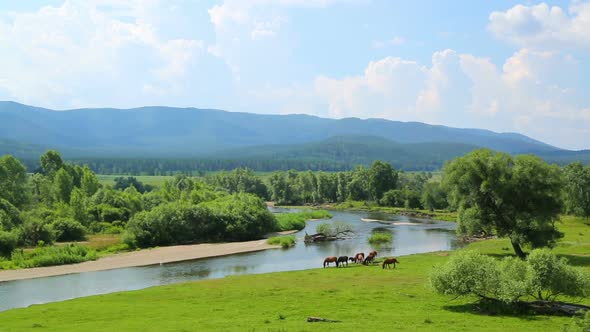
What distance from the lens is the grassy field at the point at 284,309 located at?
3092 centimetres

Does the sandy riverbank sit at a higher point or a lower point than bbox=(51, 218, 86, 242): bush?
lower

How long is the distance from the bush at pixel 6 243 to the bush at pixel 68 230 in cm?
1433

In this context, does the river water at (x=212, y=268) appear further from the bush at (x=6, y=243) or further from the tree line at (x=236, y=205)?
the bush at (x=6, y=243)

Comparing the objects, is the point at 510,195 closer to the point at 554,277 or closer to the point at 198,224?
the point at 554,277

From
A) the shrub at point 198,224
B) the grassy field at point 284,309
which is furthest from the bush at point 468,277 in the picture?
the shrub at point 198,224

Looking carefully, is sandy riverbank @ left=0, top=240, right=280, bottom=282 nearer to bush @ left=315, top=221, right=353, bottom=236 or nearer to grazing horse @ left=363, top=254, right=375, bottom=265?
bush @ left=315, top=221, right=353, bottom=236

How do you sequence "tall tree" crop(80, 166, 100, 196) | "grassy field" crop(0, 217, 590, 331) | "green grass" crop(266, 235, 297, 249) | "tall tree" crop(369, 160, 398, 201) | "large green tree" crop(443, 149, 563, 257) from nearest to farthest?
"grassy field" crop(0, 217, 590, 331) < "large green tree" crop(443, 149, 563, 257) < "green grass" crop(266, 235, 297, 249) < "tall tree" crop(80, 166, 100, 196) < "tall tree" crop(369, 160, 398, 201)

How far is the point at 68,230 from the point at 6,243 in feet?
59.5

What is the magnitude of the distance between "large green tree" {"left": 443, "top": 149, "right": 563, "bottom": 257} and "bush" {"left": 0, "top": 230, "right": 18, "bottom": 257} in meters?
64.8

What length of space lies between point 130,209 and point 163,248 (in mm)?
31676

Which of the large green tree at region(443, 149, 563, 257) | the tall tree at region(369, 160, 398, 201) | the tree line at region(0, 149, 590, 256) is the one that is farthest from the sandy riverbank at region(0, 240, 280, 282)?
the tall tree at region(369, 160, 398, 201)

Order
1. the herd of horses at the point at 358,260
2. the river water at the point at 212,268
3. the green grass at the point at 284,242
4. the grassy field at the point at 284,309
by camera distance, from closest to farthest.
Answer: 1. the grassy field at the point at 284,309
2. the river water at the point at 212,268
3. the herd of horses at the point at 358,260
4. the green grass at the point at 284,242

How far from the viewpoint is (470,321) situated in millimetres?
31281

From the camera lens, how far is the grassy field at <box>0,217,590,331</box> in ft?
101
